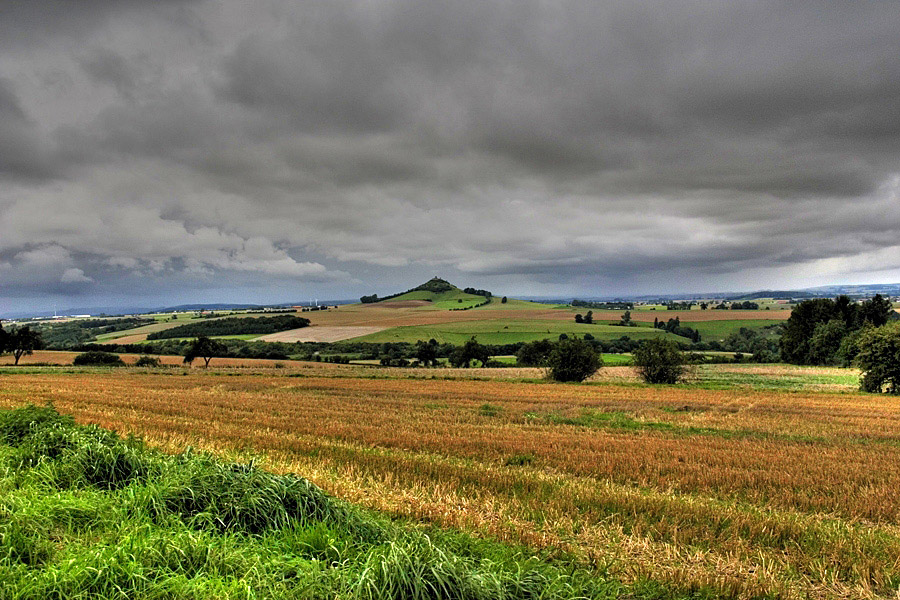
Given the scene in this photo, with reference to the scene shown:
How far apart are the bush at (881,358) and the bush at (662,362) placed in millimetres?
13972

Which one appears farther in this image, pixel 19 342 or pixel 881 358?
pixel 19 342

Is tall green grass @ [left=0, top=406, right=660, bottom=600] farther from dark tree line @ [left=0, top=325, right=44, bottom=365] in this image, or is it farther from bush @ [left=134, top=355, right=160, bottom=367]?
dark tree line @ [left=0, top=325, right=44, bottom=365]

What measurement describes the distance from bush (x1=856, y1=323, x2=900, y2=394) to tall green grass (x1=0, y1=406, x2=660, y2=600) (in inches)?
1866

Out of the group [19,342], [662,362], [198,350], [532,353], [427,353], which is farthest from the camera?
[427,353]

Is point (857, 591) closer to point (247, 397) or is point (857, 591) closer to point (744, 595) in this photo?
point (744, 595)

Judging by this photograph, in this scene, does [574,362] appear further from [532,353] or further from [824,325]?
[824,325]

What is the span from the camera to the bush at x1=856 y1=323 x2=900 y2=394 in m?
37.8

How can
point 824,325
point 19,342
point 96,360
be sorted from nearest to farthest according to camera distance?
point 19,342
point 96,360
point 824,325

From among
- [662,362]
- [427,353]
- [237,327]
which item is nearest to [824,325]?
[662,362]

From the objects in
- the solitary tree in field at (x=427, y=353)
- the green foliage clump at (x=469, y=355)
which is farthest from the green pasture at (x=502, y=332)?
the green foliage clump at (x=469, y=355)

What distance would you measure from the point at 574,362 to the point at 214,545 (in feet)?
148

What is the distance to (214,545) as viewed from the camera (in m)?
4.66

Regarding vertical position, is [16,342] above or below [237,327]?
below

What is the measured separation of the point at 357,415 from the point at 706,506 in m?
14.4
